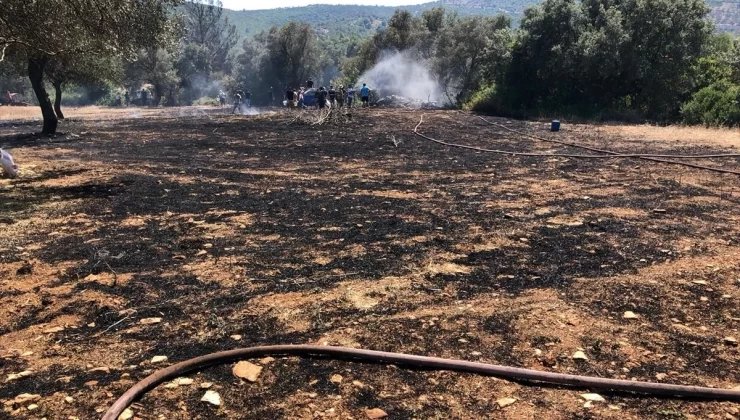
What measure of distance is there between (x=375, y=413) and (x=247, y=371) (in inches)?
40.2

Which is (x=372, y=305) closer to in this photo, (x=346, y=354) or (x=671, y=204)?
(x=346, y=354)

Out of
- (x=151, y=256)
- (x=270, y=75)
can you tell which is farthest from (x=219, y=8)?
(x=151, y=256)

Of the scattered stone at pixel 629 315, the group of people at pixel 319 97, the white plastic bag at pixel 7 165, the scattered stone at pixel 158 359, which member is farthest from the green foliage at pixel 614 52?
the scattered stone at pixel 158 359

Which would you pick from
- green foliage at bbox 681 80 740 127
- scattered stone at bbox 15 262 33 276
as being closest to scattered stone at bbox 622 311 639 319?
scattered stone at bbox 15 262 33 276

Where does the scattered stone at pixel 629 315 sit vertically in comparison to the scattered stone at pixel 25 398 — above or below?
above

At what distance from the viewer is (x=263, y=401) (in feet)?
10.5

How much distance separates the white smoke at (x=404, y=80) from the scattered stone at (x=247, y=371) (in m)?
41.0

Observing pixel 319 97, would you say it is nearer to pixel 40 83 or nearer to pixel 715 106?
pixel 40 83

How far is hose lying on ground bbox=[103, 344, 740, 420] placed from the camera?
312cm

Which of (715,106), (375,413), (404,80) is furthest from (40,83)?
(404,80)

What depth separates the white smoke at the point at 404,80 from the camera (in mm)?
44062

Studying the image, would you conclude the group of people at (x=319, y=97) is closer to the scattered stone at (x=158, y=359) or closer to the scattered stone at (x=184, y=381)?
the scattered stone at (x=158, y=359)

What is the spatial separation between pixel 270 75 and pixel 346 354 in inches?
2534

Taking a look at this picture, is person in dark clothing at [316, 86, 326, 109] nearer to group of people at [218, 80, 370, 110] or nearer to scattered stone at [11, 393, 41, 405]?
group of people at [218, 80, 370, 110]
